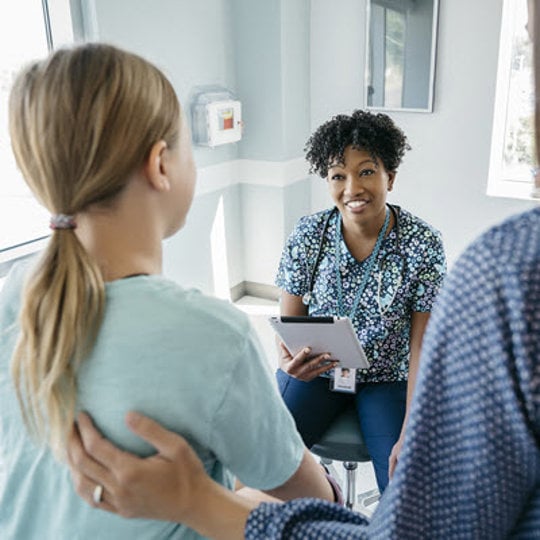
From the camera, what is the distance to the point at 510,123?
2.99 m

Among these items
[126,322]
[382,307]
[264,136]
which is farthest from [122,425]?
[264,136]

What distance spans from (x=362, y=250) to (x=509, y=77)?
1.75 meters

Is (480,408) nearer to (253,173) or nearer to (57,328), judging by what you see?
(57,328)

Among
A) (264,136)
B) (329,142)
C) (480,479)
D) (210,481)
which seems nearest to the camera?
(480,479)

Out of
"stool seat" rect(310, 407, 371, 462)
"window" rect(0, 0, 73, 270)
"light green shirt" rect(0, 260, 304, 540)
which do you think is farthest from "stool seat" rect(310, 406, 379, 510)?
"window" rect(0, 0, 73, 270)

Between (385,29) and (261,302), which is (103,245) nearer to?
(385,29)

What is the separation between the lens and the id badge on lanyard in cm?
161

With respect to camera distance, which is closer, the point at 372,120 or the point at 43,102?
the point at 43,102

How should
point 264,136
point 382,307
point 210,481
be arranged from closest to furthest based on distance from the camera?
1. point 210,481
2. point 382,307
3. point 264,136

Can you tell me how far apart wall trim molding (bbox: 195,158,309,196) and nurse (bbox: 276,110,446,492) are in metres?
1.49

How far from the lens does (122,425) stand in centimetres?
67

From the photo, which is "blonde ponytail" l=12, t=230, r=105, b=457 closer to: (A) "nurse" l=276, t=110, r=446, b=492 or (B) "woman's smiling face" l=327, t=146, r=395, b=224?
(A) "nurse" l=276, t=110, r=446, b=492

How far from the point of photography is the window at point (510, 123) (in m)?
2.78

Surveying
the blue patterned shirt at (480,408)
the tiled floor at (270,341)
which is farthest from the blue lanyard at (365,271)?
the blue patterned shirt at (480,408)
